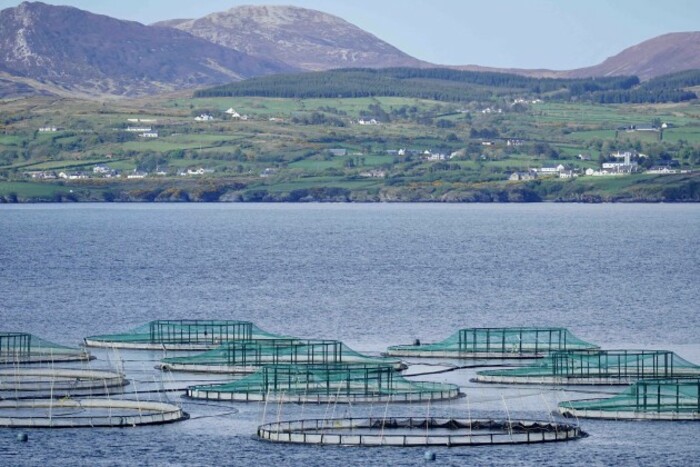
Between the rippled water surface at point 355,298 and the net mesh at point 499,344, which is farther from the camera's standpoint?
the net mesh at point 499,344

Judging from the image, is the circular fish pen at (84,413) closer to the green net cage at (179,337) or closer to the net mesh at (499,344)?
the green net cage at (179,337)

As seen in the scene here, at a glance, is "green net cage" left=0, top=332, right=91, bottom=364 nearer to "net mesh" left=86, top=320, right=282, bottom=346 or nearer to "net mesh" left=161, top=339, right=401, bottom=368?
"net mesh" left=161, top=339, right=401, bottom=368

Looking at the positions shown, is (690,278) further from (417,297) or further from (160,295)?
(160,295)

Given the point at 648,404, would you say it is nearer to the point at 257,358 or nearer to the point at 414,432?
the point at 414,432

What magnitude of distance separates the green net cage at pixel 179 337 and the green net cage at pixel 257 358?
168 inches

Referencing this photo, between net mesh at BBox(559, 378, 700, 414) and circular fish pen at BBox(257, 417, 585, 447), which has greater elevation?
net mesh at BBox(559, 378, 700, 414)

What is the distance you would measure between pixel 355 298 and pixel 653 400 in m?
47.4

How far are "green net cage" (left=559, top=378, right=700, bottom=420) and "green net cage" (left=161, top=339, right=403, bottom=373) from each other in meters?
11.1

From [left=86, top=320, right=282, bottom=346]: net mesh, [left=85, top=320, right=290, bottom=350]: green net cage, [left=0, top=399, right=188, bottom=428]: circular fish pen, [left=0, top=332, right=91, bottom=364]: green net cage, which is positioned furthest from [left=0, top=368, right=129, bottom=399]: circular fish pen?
[left=86, top=320, right=282, bottom=346]: net mesh

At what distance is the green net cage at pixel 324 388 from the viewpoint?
57750 mm

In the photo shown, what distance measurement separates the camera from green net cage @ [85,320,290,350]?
7431 centimetres

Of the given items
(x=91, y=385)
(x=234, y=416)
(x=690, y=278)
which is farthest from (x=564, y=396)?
(x=690, y=278)

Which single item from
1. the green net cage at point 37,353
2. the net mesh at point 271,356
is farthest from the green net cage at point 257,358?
the green net cage at point 37,353

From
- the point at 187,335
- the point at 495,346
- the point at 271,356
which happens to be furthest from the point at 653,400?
the point at 187,335
